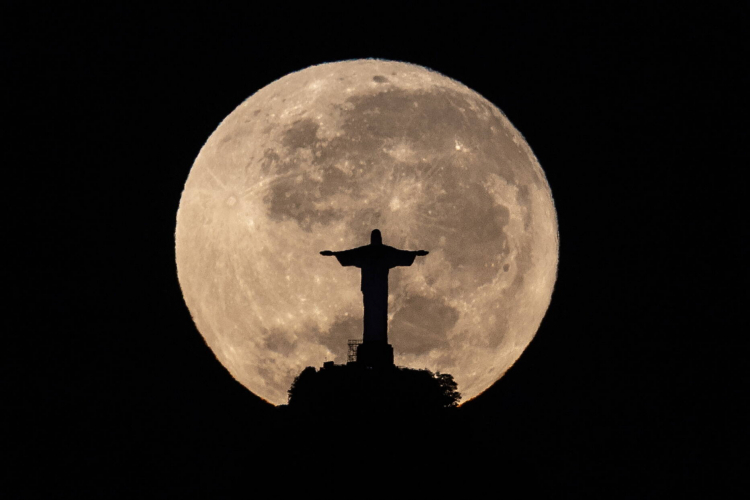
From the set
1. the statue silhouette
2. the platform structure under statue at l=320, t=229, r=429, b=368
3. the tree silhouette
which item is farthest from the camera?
the statue silhouette

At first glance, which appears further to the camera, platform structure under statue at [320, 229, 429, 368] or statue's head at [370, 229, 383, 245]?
statue's head at [370, 229, 383, 245]

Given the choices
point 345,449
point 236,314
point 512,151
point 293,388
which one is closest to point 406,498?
point 345,449

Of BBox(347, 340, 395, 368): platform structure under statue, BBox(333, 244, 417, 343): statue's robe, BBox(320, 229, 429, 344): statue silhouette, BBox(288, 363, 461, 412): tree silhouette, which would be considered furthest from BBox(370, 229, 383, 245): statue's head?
BBox(288, 363, 461, 412): tree silhouette

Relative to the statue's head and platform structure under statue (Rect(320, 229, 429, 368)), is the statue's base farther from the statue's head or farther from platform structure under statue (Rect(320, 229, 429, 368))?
the statue's head

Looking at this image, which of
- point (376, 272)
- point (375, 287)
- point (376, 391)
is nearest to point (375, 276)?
point (376, 272)

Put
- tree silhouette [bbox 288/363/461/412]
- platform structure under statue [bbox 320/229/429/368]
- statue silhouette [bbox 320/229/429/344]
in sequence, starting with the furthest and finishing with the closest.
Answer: statue silhouette [bbox 320/229/429/344] → platform structure under statue [bbox 320/229/429/368] → tree silhouette [bbox 288/363/461/412]

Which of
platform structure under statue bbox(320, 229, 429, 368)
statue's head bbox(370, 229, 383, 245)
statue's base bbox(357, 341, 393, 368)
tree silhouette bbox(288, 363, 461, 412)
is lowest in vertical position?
tree silhouette bbox(288, 363, 461, 412)

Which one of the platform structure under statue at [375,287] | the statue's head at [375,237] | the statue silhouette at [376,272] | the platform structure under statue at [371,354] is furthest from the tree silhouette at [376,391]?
the statue's head at [375,237]

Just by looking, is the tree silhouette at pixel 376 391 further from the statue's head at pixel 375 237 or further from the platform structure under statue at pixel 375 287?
the statue's head at pixel 375 237
